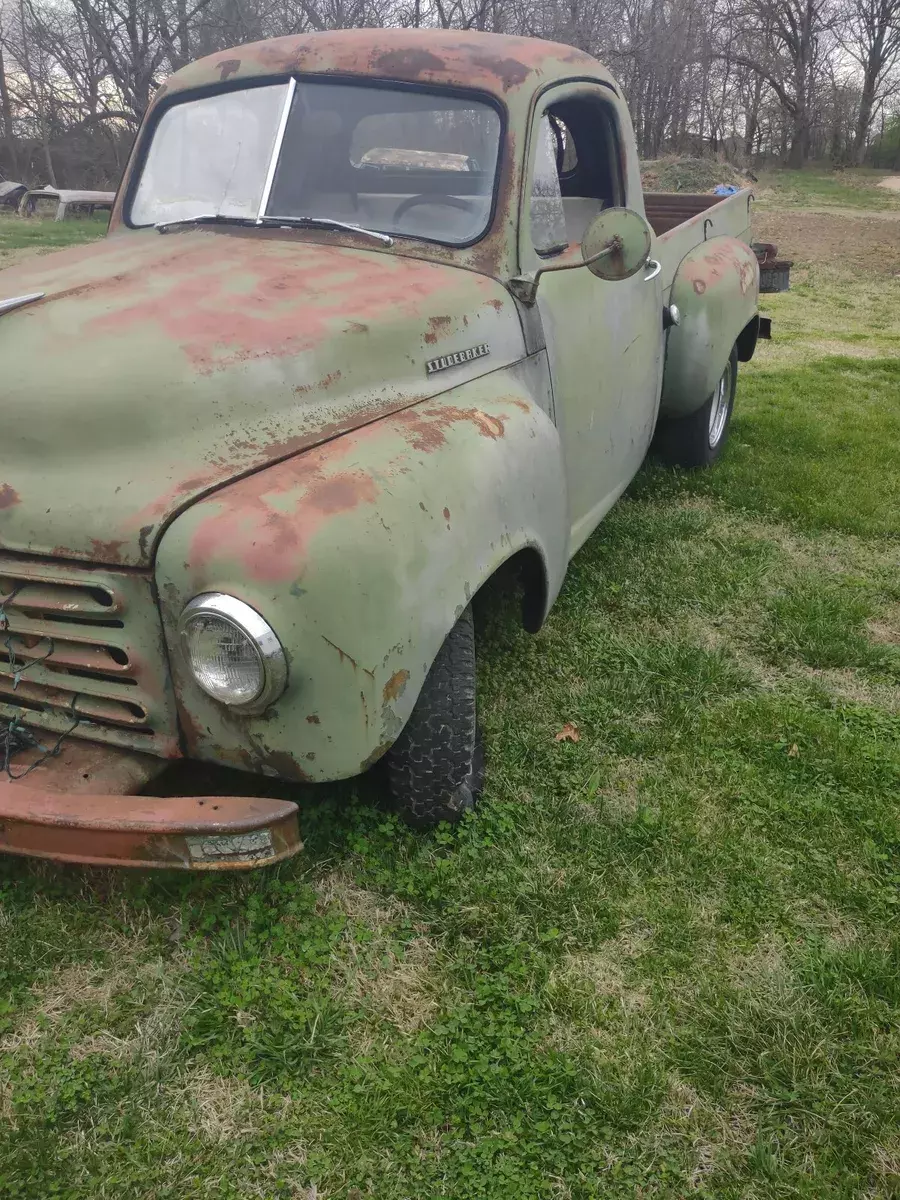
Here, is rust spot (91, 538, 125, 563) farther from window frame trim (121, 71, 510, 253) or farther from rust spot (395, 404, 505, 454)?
window frame trim (121, 71, 510, 253)

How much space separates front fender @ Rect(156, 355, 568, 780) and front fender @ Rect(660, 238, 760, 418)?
246 centimetres

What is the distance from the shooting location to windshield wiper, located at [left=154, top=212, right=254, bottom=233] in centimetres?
288

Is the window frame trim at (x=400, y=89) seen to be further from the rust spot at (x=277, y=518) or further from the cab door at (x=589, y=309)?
the rust spot at (x=277, y=518)

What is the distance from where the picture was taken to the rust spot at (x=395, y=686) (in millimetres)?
1897

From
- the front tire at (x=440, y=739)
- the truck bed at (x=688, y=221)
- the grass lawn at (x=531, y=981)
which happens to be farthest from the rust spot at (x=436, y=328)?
the truck bed at (x=688, y=221)

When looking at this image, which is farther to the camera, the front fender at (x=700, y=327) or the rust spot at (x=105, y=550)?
the front fender at (x=700, y=327)

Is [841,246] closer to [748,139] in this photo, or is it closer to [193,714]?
[193,714]

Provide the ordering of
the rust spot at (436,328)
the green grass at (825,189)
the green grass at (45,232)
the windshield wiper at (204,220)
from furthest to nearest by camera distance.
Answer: the green grass at (825,189) < the green grass at (45,232) < the windshield wiper at (204,220) < the rust spot at (436,328)

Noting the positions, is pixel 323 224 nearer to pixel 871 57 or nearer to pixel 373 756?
pixel 373 756

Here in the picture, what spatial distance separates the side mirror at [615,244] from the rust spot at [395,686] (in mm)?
1578

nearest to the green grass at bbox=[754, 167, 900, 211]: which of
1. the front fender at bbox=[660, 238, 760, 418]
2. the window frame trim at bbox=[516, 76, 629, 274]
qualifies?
the front fender at bbox=[660, 238, 760, 418]

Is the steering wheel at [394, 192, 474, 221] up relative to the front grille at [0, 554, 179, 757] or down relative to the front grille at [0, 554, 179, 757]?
up

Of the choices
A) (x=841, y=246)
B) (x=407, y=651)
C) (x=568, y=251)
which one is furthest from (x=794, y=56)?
(x=407, y=651)

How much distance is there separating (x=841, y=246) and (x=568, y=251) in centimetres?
1328
